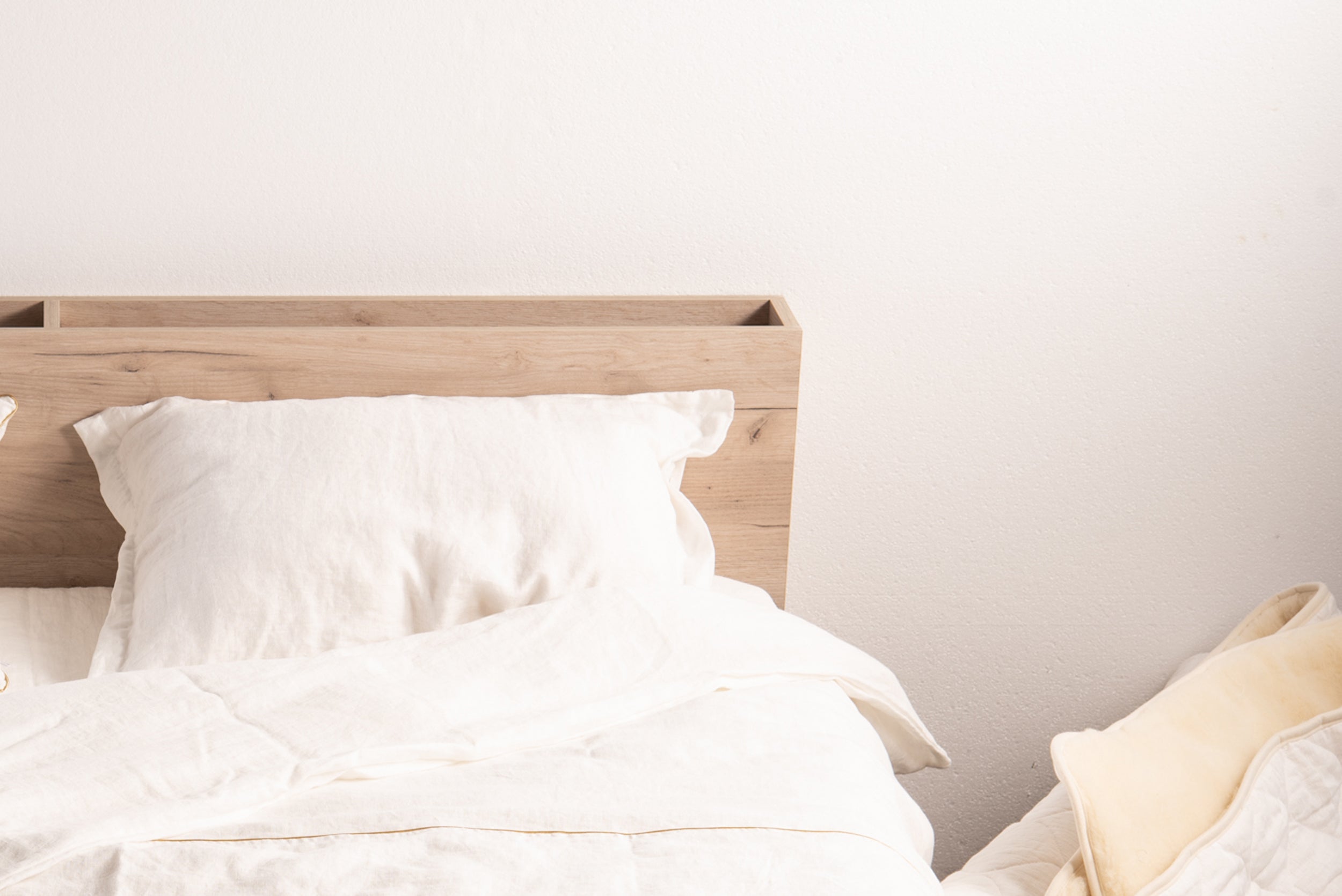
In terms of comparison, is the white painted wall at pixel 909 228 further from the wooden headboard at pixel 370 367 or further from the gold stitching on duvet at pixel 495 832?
the gold stitching on duvet at pixel 495 832

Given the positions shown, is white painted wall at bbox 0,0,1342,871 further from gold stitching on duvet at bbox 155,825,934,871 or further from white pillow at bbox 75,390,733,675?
gold stitching on duvet at bbox 155,825,934,871

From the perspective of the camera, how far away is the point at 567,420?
1.27 metres

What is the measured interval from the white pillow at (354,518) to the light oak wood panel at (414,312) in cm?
19

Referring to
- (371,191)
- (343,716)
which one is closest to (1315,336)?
(371,191)

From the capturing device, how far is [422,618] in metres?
1.13

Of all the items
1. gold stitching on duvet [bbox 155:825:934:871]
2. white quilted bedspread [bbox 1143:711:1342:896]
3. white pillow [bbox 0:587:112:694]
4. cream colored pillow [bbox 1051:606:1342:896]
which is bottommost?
white quilted bedspread [bbox 1143:711:1342:896]

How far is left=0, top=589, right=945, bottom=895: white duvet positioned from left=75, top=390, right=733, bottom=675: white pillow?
0.09 metres

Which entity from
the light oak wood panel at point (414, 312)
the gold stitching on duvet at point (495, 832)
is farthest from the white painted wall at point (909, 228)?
the gold stitching on duvet at point (495, 832)

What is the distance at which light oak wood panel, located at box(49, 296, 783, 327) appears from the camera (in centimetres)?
141

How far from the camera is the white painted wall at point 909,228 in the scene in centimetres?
139

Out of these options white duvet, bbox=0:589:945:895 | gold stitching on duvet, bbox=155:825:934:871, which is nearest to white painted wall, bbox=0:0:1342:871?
white duvet, bbox=0:589:945:895

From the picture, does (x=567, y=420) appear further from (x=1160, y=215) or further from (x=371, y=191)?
(x=1160, y=215)

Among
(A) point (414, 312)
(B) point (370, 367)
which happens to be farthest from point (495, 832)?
(A) point (414, 312)

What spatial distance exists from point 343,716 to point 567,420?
477 millimetres
